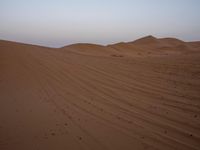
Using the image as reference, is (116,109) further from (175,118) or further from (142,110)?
(175,118)

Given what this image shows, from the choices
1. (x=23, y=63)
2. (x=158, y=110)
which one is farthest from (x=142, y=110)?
(x=23, y=63)

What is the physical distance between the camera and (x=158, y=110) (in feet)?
14.8

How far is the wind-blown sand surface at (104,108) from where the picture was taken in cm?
345

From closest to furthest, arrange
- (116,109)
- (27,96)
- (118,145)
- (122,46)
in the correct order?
(118,145)
(116,109)
(27,96)
(122,46)

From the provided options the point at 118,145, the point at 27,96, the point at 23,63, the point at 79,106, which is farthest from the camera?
the point at 23,63

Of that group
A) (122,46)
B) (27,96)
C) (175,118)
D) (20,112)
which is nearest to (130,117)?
(175,118)

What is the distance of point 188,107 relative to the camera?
4.47 metres

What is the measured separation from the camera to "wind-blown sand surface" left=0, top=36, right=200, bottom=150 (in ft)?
11.3

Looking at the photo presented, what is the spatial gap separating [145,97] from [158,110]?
95 centimetres

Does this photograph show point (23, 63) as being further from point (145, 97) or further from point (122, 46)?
point (122, 46)

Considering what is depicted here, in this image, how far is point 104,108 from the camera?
492cm

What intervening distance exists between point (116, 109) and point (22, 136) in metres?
2.09

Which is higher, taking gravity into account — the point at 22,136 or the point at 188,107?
the point at 188,107

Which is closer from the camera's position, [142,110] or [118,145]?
[118,145]
